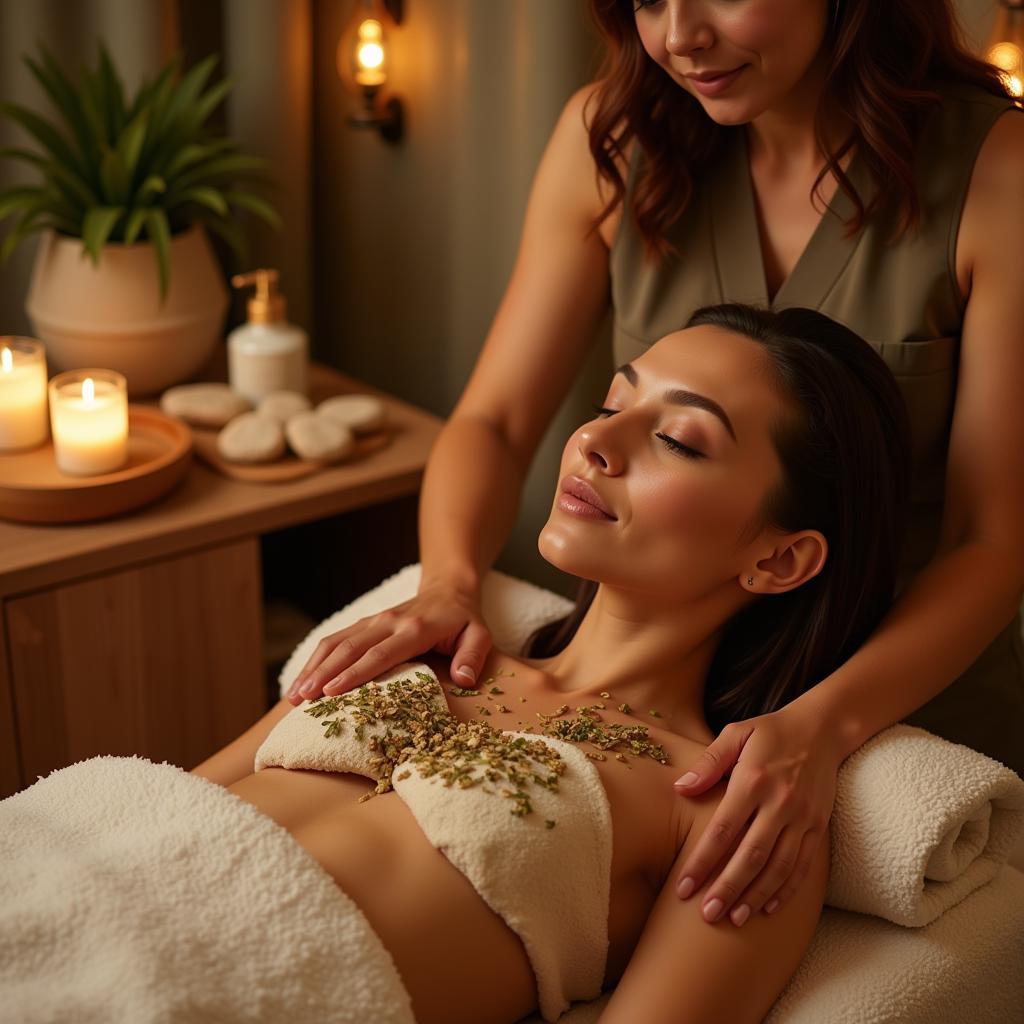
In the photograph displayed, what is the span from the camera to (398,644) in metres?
1.39

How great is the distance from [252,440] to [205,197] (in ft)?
1.25

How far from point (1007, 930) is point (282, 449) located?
4.00ft

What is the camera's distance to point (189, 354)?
217cm

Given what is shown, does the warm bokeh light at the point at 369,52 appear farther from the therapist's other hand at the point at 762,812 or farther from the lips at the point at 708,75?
the therapist's other hand at the point at 762,812

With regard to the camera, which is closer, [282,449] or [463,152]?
[282,449]

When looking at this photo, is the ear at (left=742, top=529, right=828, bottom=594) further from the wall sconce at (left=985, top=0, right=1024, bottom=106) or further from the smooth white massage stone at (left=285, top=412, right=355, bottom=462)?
the smooth white massage stone at (left=285, top=412, right=355, bottom=462)

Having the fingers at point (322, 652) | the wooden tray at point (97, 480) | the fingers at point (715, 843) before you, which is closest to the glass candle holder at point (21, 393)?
the wooden tray at point (97, 480)

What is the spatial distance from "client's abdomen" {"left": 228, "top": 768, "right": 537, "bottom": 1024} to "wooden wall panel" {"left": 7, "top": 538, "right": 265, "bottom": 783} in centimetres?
72

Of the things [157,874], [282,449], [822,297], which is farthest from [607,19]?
[157,874]

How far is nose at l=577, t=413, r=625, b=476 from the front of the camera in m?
1.28

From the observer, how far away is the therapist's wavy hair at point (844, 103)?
54.6 inches

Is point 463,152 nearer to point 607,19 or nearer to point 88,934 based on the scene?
point 607,19

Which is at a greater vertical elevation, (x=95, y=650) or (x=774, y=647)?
(x=774, y=647)

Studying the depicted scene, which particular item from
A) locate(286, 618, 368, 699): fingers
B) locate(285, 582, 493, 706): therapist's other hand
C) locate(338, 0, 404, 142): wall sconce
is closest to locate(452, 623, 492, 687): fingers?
locate(285, 582, 493, 706): therapist's other hand
